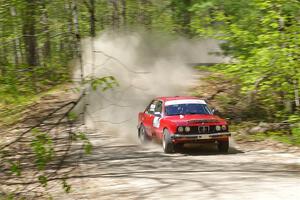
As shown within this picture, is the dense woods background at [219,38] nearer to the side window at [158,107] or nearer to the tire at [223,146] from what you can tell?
the tire at [223,146]

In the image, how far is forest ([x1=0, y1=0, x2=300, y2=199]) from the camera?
7652 millimetres

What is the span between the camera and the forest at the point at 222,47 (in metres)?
7.65

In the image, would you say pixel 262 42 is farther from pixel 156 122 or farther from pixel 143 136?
pixel 143 136

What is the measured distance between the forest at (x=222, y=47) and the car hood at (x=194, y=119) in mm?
1939

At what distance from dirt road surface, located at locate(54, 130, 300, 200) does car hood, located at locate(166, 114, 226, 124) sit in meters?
0.93

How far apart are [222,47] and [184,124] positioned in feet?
18.6

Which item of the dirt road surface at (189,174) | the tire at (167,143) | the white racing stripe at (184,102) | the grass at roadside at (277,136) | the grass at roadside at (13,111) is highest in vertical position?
the grass at roadside at (13,111)

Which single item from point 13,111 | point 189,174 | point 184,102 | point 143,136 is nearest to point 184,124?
point 184,102

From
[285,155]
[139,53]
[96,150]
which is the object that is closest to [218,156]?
[285,155]

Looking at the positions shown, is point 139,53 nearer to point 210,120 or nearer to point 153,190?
point 210,120

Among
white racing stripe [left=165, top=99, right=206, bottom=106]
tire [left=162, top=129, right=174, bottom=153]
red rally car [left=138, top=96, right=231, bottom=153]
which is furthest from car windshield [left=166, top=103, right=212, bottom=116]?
tire [left=162, top=129, right=174, bottom=153]

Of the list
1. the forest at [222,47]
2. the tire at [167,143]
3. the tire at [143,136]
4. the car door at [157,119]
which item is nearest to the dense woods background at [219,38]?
the forest at [222,47]

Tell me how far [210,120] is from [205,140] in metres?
0.60

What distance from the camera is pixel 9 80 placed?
7281 millimetres
